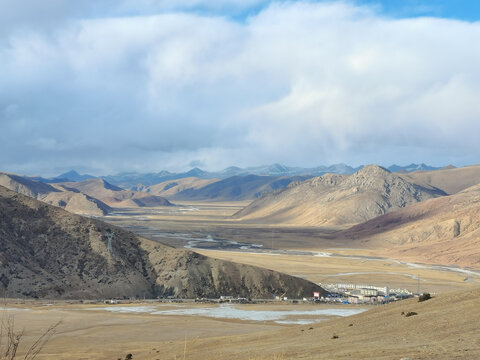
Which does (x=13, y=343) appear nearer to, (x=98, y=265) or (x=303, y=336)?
(x=303, y=336)

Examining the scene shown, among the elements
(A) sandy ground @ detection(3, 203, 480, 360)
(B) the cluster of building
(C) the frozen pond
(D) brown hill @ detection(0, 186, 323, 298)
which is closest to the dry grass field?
(A) sandy ground @ detection(3, 203, 480, 360)

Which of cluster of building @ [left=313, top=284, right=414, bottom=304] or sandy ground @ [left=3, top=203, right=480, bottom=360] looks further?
cluster of building @ [left=313, top=284, right=414, bottom=304]

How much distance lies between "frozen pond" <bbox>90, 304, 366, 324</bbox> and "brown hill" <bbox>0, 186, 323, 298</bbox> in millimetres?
14343

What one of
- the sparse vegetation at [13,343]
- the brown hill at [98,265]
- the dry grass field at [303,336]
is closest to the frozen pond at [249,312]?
the dry grass field at [303,336]

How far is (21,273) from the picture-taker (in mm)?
100000

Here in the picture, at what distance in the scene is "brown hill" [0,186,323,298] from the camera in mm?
102875

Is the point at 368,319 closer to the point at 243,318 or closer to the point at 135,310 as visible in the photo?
the point at 243,318

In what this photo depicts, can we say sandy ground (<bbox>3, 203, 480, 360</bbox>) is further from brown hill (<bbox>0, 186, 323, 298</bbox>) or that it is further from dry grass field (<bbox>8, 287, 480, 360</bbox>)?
brown hill (<bbox>0, 186, 323, 298</bbox>)

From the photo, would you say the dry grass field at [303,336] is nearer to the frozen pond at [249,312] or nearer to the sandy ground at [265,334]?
the sandy ground at [265,334]

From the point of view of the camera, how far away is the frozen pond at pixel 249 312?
85.1 meters

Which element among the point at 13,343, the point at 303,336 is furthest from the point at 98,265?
the point at 13,343

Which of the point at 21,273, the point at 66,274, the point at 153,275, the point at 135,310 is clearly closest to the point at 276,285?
the point at 153,275

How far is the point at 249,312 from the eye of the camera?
91.9 meters

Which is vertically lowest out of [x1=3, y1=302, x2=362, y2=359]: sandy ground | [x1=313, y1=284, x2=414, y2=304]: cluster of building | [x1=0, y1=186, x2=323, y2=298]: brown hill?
[x1=3, y1=302, x2=362, y2=359]: sandy ground
